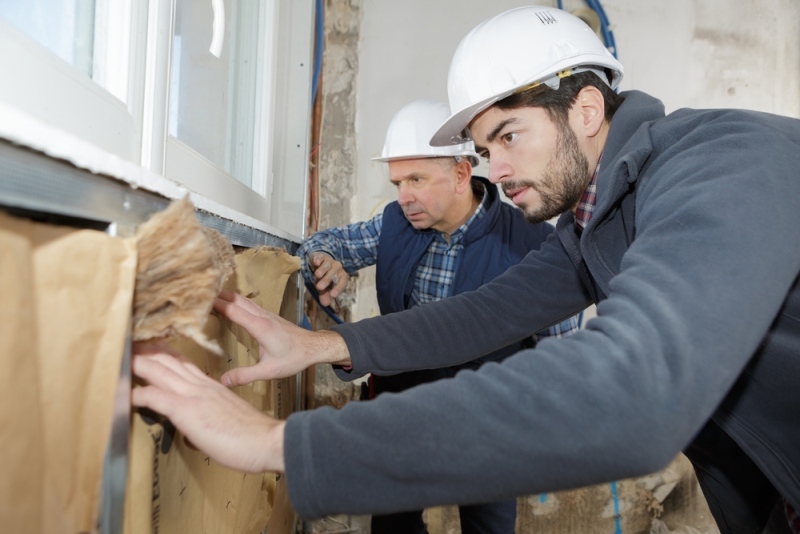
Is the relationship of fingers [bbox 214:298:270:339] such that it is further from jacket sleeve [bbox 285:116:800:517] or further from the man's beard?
the man's beard

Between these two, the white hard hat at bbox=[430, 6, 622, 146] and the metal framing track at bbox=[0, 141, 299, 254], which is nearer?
the metal framing track at bbox=[0, 141, 299, 254]

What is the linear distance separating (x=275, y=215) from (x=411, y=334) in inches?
33.7

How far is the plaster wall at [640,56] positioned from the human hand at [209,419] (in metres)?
1.72

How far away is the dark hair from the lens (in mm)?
989

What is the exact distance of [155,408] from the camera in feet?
1.52

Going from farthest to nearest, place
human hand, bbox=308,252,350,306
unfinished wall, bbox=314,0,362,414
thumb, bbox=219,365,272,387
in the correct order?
unfinished wall, bbox=314,0,362,414, human hand, bbox=308,252,350,306, thumb, bbox=219,365,272,387

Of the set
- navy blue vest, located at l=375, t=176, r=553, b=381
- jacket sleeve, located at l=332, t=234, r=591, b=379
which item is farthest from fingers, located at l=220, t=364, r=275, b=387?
navy blue vest, located at l=375, t=176, r=553, b=381

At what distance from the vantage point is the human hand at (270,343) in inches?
28.4

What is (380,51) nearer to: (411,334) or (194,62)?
(194,62)

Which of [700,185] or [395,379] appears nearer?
[700,185]

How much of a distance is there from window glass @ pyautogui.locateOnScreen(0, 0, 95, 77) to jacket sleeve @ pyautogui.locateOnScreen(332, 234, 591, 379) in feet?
1.85

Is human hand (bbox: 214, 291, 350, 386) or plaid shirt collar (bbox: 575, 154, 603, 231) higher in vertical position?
plaid shirt collar (bbox: 575, 154, 603, 231)

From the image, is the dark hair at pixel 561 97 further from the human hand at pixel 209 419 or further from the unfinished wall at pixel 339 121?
the unfinished wall at pixel 339 121

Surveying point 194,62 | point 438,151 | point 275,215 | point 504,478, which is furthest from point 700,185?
point 275,215
